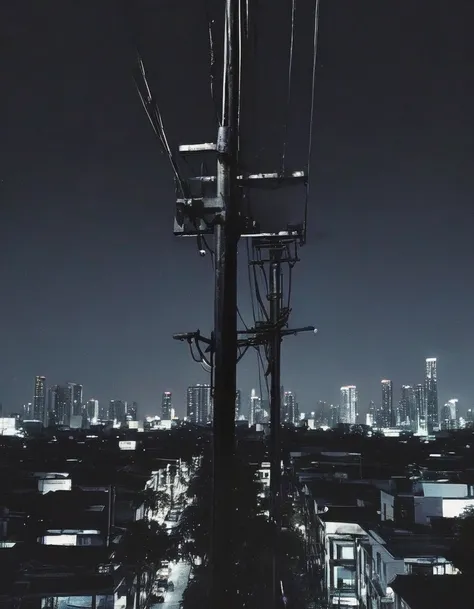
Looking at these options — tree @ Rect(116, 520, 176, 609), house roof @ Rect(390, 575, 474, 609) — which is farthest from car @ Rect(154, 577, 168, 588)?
house roof @ Rect(390, 575, 474, 609)

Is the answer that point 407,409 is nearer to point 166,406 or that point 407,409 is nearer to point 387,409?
point 387,409

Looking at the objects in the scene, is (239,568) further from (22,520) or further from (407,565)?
(22,520)

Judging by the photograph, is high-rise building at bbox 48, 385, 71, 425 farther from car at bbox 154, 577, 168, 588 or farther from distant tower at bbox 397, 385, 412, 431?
car at bbox 154, 577, 168, 588

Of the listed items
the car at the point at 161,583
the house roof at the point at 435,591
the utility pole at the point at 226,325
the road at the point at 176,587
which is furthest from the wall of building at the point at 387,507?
the utility pole at the point at 226,325

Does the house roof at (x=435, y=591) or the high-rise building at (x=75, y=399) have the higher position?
the high-rise building at (x=75, y=399)

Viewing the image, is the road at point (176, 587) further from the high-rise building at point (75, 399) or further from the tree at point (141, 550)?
the high-rise building at point (75, 399)

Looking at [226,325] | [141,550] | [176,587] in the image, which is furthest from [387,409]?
[226,325]

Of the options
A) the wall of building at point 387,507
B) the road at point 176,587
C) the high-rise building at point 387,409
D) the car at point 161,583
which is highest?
the high-rise building at point 387,409
